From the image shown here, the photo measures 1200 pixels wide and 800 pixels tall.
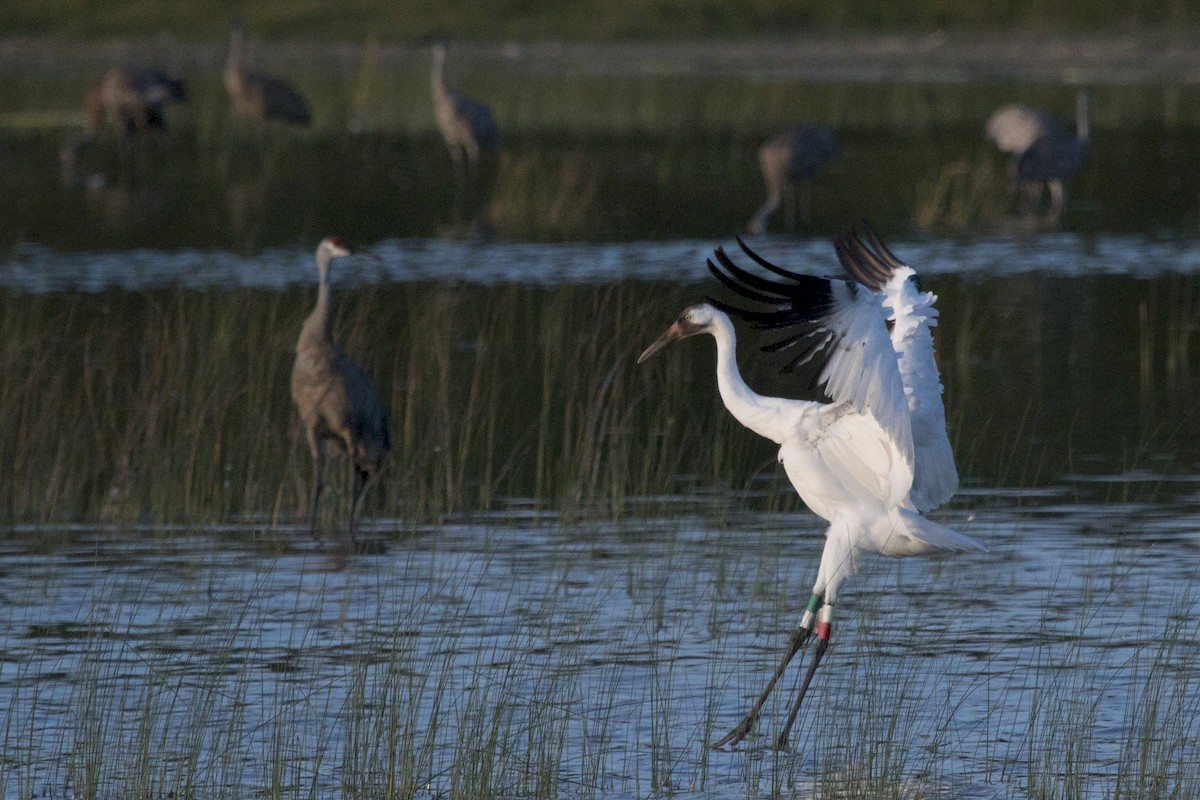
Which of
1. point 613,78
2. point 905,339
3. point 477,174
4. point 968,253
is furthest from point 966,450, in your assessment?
point 613,78

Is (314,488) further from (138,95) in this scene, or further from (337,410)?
(138,95)

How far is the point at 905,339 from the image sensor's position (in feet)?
23.6

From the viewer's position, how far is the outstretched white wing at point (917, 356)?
7.17 meters

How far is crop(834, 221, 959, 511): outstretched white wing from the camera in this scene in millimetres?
7168

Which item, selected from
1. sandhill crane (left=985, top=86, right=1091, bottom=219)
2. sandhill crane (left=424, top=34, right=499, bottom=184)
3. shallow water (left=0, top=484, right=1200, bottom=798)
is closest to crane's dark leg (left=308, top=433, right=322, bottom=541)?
shallow water (left=0, top=484, right=1200, bottom=798)

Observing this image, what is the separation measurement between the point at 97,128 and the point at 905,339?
905 inches

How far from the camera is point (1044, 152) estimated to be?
21266mm

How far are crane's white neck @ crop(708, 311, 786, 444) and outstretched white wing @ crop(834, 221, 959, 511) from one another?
0.47m

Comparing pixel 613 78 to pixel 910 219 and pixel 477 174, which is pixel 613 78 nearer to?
pixel 477 174

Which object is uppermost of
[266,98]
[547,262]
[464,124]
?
[266,98]

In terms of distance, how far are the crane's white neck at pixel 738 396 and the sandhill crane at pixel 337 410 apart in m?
2.98

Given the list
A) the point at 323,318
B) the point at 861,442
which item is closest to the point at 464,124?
the point at 323,318

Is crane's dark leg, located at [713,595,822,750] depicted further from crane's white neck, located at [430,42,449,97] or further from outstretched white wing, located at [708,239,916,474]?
crane's white neck, located at [430,42,449,97]

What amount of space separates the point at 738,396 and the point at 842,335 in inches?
26.4
